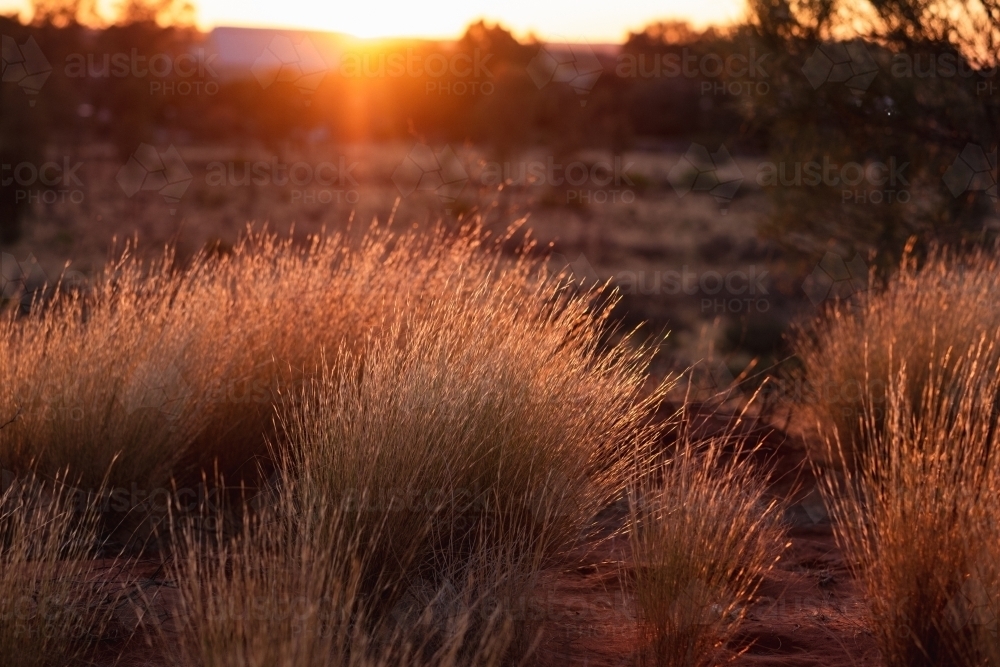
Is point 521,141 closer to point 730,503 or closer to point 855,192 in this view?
point 855,192

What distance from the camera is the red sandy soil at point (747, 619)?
326 cm

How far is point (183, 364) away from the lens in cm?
443

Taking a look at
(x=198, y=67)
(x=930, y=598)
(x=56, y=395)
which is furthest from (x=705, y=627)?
(x=198, y=67)

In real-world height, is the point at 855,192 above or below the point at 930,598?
above

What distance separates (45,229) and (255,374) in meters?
18.5

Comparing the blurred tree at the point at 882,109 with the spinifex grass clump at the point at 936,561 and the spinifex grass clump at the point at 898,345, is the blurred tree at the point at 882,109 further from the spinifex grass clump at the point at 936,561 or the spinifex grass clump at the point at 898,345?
the spinifex grass clump at the point at 936,561

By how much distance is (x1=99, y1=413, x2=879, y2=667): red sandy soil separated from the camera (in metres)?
3.26

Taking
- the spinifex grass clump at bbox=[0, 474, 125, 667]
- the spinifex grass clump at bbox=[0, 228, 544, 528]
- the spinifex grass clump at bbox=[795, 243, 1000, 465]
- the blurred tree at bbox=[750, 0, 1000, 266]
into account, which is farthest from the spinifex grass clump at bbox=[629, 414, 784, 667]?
the blurred tree at bbox=[750, 0, 1000, 266]

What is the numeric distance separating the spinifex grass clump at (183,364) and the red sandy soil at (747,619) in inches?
25.4

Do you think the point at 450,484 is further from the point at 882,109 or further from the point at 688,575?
Answer: the point at 882,109

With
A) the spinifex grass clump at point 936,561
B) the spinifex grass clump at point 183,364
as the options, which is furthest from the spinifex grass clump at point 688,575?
the spinifex grass clump at point 183,364

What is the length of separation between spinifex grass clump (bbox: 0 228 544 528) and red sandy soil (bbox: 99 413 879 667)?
2.11 feet

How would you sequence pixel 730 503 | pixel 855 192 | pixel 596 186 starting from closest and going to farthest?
pixel 730 503 → pixel 855 192 → pixel 596 186

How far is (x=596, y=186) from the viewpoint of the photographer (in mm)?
33344
